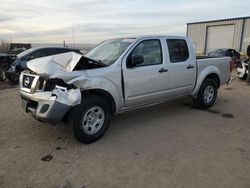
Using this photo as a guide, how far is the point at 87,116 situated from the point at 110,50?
5.25 ft

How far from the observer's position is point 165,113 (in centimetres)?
632

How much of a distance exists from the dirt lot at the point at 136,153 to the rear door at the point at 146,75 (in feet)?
2.08

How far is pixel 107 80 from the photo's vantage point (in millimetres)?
4543

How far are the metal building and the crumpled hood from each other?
2191 cm

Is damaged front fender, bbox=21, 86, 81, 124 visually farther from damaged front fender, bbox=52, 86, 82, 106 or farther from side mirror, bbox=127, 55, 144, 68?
side mirror, bbox=127, 55, 144, 68

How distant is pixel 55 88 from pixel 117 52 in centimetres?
152

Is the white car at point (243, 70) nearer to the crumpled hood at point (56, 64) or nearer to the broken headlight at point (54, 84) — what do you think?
the crumpled hood at point (56, 64)

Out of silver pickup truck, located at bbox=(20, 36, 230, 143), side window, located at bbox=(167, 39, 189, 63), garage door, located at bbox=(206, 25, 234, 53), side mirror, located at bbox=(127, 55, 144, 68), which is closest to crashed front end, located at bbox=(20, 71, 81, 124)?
silver pickup truck, located at bbox=(20, 36, 230, 143)

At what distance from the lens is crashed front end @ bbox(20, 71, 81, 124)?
13.2 feet

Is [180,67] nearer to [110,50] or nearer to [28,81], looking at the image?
[110,50]

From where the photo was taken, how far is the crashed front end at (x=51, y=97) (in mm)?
4016

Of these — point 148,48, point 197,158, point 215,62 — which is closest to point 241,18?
point 215,62

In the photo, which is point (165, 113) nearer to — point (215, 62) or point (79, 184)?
point (215, 62)

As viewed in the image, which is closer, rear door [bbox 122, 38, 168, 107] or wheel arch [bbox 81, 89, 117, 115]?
wheel arch [bbox 81, 89, 117, 115]
